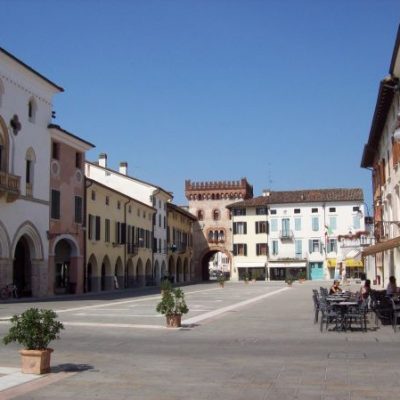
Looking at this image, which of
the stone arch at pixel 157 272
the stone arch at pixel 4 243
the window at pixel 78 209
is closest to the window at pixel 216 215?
the stone arch at pixel 157 272

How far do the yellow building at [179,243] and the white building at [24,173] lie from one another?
31.1 metres

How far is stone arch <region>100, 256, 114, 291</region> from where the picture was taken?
49.1 m

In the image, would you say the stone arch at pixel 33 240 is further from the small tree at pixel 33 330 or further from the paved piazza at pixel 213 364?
the small tree at pixel 33 330

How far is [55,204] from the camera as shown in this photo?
39406 millimetres

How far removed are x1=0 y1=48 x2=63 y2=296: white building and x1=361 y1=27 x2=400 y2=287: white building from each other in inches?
764

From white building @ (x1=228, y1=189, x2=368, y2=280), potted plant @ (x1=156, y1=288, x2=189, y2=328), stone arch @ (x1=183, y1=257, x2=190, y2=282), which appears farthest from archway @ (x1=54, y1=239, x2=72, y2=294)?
white building @ (x1=228, y1=189, x2=368, y2=280)

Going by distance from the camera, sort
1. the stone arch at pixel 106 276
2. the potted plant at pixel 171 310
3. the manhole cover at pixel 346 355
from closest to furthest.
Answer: the manhole cover at pixel 346 355 < the potted plant at pixel 171 310 < the stone arch at pixel 106 276

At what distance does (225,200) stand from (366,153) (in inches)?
1932

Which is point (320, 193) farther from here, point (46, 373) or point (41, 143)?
point (46, 373)

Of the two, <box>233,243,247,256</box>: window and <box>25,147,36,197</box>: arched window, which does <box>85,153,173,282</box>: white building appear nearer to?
<box>233,243,247,256</box>: window

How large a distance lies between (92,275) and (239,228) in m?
39.8

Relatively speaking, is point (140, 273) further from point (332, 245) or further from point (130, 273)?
point (332, 245)

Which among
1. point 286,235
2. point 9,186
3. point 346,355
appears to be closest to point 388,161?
point 346,355

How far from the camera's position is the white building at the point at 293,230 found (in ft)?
258
